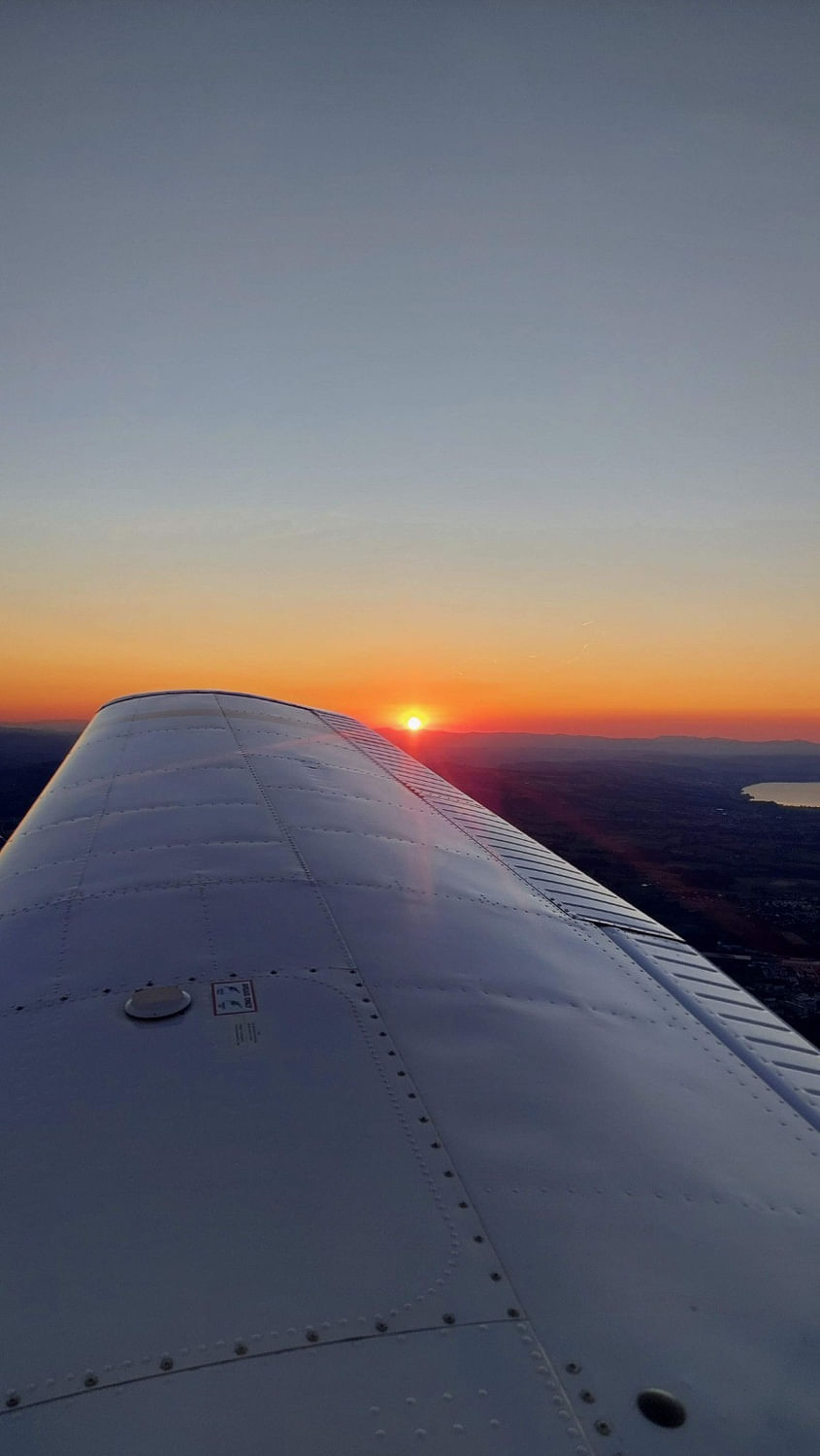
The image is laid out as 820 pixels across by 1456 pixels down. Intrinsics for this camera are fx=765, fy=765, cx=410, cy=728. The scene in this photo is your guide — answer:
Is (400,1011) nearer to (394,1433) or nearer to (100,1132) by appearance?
(100,1132)

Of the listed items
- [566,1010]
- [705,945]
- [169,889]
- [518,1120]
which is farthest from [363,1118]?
[705,945]

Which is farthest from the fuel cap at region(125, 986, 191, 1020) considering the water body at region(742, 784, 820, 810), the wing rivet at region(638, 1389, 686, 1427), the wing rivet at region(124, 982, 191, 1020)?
the water body at region(742, 784, 820, 810)

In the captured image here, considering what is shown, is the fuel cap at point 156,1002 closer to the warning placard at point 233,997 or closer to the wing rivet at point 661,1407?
the warning placard at point 233,997

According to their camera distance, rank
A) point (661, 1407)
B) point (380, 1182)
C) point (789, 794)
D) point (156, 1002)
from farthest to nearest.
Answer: point (789, 794)
point (156, 1002)
point (380, 1182)
point (661, 1407)

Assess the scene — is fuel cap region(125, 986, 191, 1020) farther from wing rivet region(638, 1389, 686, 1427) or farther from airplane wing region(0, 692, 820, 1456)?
wing rivet region(638, 1389, 686, 1427)

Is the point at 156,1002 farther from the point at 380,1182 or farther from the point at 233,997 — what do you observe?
the point at 380,1182

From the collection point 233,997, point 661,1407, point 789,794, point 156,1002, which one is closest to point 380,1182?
point 661,1407

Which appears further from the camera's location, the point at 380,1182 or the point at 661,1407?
the point at 380,1182
